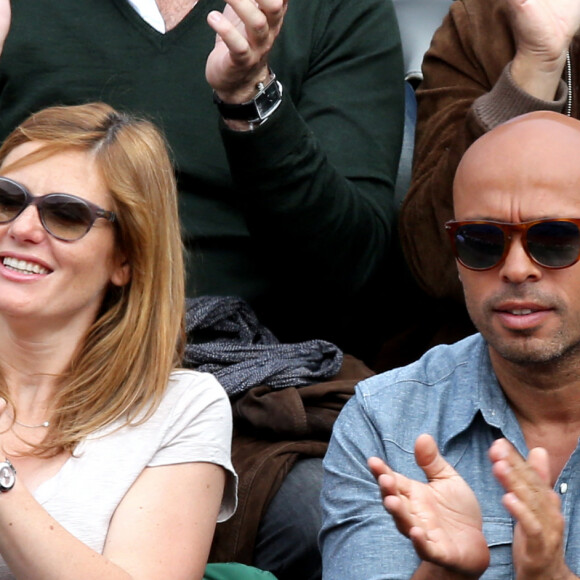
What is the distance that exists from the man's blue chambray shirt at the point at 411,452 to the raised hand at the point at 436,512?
0.99ft

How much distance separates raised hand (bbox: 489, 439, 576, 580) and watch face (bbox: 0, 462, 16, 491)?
78 centimetres

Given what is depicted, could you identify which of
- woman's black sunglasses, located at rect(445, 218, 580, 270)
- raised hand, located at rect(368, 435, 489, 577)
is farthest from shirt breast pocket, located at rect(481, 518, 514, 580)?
woman's black sunglasses, located at rect(445, 218, 580, 270)

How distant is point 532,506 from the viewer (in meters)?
1.78

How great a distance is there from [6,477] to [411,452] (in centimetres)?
69

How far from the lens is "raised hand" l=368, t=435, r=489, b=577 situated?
6.02 feet

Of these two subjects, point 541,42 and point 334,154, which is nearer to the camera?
point 541,42

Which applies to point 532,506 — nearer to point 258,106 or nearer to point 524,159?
point 524,159

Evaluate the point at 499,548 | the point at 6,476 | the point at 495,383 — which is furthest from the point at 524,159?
the point at 6,476

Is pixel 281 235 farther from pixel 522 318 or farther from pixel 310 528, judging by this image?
pixel 522 318

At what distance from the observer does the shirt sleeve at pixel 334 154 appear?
294 centimetres

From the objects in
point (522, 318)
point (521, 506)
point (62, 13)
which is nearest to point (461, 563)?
point (521, 506)

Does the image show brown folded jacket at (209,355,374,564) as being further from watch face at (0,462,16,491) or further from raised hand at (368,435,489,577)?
raised hand at (368,435,489,577)

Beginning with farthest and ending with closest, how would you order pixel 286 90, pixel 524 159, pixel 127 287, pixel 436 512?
1. pixel 286 90
2. pixel 127 287
3. pixel 524 159
4. pixel 436 512

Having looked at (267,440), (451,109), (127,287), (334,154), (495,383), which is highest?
(451,109)
